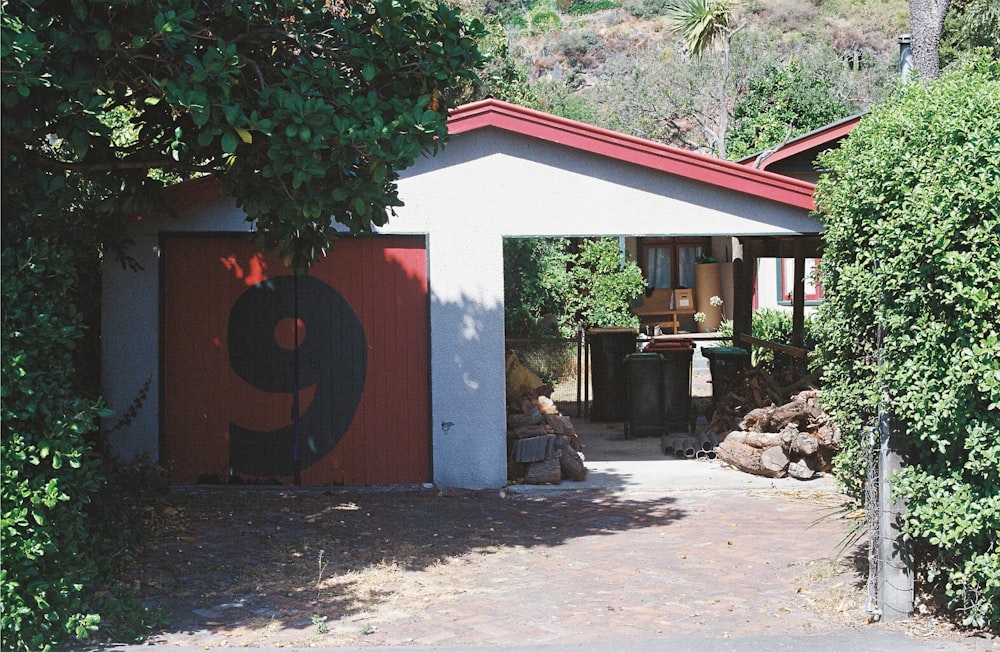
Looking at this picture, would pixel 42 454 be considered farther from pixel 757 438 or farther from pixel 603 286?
pixel 603 286

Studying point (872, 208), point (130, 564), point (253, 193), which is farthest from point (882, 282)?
point (130, 564)

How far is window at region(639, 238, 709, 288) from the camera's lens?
27.8 meters

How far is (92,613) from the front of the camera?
592cm

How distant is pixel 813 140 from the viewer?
1403cm

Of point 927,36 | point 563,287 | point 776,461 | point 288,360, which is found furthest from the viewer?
point 563,287

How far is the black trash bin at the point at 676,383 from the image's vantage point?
45.1 feet

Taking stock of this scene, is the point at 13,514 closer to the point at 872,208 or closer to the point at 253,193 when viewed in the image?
the point at 253,193

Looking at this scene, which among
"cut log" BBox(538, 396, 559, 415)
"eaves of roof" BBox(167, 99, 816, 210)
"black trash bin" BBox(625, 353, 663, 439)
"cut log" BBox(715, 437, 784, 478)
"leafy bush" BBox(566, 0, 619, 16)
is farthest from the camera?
"leafy bush" BBox(566, 0, 619, 16)

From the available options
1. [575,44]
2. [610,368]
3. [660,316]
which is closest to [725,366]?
[610,368]

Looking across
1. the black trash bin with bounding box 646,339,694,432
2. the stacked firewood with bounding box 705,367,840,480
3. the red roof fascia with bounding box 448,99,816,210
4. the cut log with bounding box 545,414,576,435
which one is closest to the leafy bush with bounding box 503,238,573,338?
the black trash bin with bounding box 646,339,694,432

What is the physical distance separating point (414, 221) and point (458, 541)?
3.29 m

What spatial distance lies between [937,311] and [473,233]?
5.36 m

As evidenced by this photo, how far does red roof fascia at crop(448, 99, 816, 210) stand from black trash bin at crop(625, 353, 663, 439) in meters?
3.90

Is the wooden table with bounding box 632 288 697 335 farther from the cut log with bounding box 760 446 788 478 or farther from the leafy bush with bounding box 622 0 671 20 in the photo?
the leafy bush with bounding box 622 0 671 20
